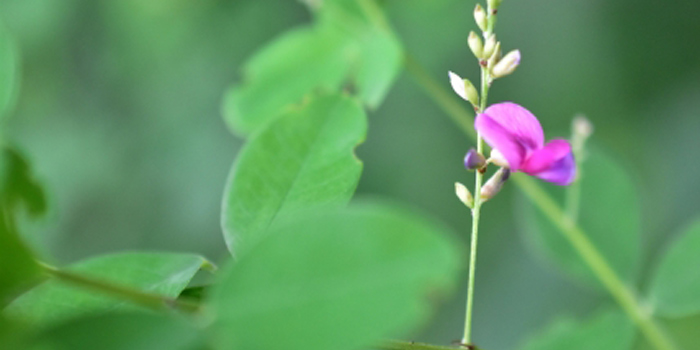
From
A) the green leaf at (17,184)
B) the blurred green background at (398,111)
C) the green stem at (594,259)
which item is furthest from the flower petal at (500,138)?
the blurred green background at (398,111)

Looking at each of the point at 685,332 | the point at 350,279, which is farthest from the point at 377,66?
the point at 685,332

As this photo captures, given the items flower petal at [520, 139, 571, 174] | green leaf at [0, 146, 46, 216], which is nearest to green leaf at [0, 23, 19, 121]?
green leaf at [0, 146, 46, 216]

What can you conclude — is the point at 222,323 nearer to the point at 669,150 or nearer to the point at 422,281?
the point at 422,281

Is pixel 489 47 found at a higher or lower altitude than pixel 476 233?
higher

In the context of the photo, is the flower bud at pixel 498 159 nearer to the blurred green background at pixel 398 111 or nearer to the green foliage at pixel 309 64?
the green foliage at pixel 309 64

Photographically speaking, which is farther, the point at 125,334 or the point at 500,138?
the point at 500,138

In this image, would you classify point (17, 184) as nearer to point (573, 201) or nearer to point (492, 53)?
point (492, 53)

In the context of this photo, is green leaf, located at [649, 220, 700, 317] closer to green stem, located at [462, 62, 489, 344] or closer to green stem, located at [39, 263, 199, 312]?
green stem, located at [462, 62, 489, 344]
